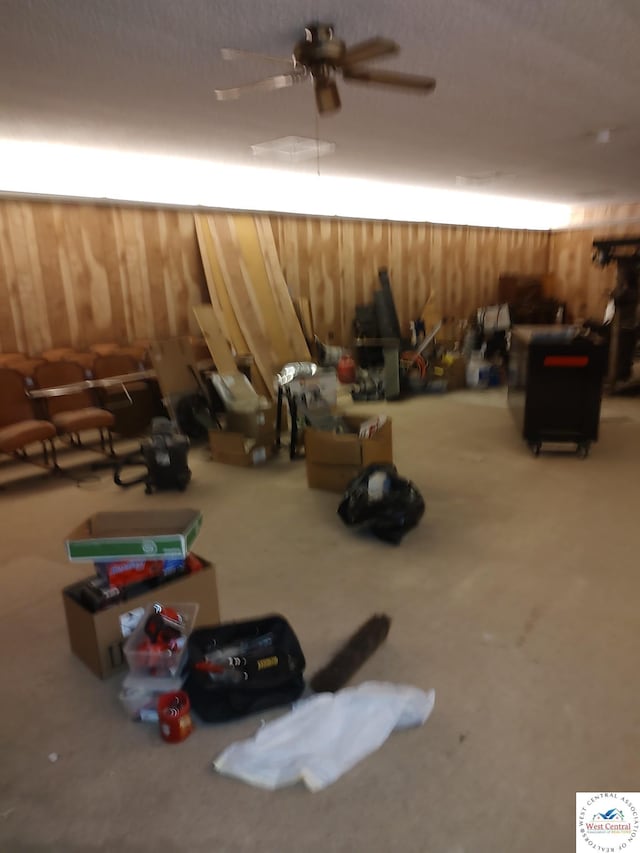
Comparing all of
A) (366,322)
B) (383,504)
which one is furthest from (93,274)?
(383,504)

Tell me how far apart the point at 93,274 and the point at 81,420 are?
1.78 m

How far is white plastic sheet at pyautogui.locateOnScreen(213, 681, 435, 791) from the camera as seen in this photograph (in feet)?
5.18

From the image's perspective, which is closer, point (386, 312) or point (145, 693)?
point (145, 693)

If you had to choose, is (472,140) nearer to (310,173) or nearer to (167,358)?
(310,173)

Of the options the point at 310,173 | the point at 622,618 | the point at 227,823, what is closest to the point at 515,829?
the point at 227,823

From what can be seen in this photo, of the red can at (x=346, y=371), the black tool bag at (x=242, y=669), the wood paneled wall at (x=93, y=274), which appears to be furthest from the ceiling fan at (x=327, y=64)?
the red can at (x=346, y=371)

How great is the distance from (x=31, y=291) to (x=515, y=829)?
195 inches

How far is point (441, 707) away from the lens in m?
1.83

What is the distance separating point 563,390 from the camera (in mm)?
4254

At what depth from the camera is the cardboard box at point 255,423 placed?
14.6 feet

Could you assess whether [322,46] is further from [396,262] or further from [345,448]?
[396,262]

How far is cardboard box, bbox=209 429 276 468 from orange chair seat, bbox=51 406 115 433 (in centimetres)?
81

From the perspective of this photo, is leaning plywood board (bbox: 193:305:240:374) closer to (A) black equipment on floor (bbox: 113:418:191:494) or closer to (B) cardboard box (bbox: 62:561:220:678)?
(A) black equipment on floor (bbox: 113:418:191:494)

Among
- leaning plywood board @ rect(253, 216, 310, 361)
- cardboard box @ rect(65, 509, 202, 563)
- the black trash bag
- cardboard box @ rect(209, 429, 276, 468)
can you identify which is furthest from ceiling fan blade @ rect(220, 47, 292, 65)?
leaning plywood board @ rect(253, 216, 310, 361)
